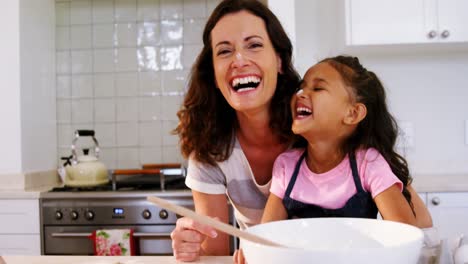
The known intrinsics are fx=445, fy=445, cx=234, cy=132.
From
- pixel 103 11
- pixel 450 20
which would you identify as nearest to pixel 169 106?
pixel 103 11

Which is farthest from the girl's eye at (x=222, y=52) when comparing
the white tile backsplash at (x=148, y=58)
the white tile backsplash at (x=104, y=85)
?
the white tile backsplash at (x=104, y=85)

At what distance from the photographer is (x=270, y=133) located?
1.25 m

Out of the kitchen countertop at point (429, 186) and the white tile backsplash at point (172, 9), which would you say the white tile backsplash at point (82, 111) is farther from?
the white tile backsplash at point (172, 9)

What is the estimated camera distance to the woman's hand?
0.86 meters

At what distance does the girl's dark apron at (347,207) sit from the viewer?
0.96 m

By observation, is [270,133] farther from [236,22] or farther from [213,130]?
[236,22]

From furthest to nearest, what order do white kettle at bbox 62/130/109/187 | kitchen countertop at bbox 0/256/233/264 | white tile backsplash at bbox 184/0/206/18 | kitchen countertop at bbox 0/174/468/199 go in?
white tile backsplash at bbox 184/0/206/18
white kettle at bbox 62/130/109/187
kitchen countertop at bbox 0/174/468/199
kitchen countertop at bbox 0/256/233/264

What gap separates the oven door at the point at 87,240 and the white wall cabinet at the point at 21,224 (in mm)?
55

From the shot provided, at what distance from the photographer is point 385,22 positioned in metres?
2.10

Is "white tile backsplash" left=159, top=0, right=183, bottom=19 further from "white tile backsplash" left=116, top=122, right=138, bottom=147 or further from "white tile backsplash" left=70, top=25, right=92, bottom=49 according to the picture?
"white tile backsplash" left=116, top=122, right=138, bottom=147

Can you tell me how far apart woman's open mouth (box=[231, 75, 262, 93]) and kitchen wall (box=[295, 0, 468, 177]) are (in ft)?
4.46

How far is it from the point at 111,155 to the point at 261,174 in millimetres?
1739

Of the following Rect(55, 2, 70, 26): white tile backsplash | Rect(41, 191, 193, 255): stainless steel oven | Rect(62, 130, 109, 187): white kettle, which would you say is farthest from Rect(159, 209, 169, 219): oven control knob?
Rect(55, 2, 70, 26): white tile backsplash

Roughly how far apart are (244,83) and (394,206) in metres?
0.45
